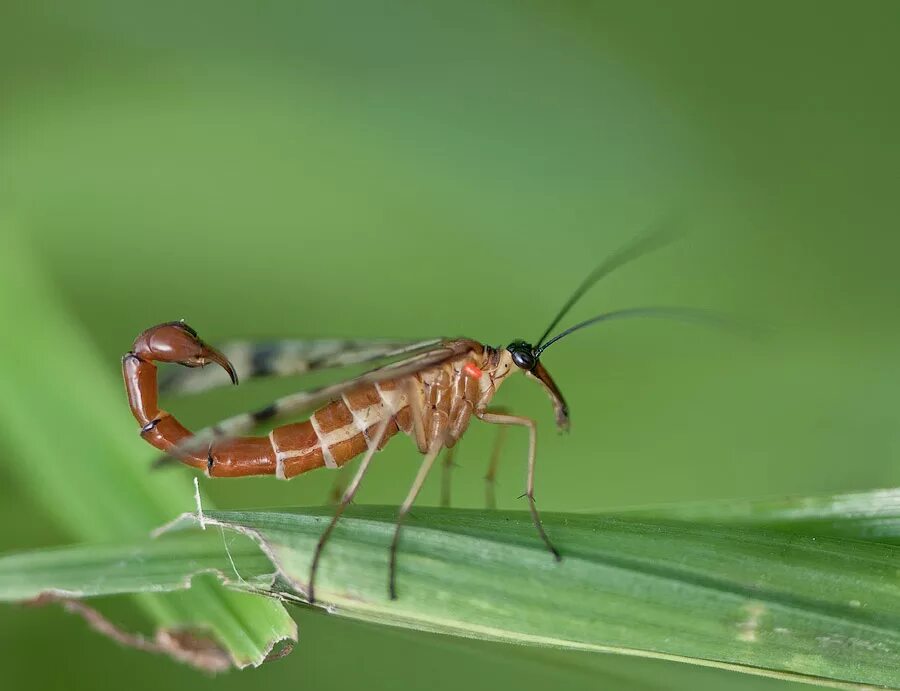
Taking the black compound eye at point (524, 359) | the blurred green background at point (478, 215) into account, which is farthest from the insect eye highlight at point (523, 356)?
the blurred green background at point (478, 215)

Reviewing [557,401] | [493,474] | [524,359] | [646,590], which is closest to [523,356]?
[524,359]

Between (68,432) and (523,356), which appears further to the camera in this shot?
(68,432)

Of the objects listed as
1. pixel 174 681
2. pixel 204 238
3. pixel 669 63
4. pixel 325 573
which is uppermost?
pixel 669 63

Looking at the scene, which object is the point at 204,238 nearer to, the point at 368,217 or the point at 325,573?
the point at 368,217

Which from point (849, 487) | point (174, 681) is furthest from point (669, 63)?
point (174, 681)

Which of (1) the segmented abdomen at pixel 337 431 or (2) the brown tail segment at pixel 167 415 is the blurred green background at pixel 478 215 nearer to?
(1) the segmented abdomen at pixel 337 431

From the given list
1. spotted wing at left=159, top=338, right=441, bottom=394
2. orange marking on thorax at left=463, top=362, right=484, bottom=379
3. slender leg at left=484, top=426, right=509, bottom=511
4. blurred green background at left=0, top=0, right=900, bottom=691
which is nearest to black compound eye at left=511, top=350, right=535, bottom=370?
orange marking on thorax at left=463, top=362, right=484, bottom=379

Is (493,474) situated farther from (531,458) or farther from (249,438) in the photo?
(249,438)

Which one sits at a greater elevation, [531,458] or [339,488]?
[531,458]
